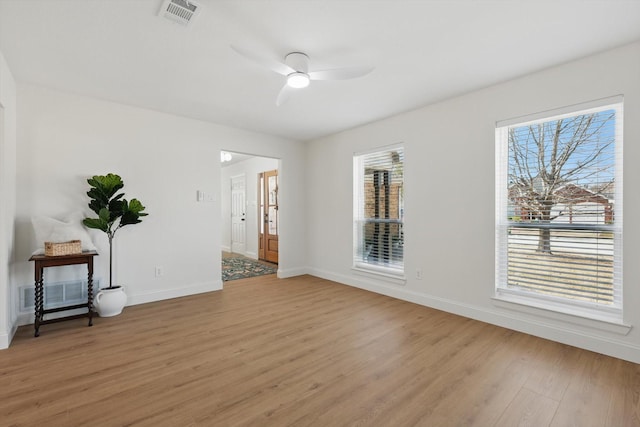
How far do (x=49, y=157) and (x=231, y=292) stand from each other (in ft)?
9.00

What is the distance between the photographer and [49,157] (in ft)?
10.8

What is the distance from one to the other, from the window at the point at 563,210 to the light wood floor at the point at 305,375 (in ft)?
1.81

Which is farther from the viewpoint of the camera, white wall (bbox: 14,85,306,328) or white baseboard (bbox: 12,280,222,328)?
white baseboard (bbox: 12,280,222,328)

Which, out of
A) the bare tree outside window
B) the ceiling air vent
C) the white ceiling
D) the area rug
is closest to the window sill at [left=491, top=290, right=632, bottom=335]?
the bare tree outside window

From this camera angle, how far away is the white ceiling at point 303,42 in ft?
6.57

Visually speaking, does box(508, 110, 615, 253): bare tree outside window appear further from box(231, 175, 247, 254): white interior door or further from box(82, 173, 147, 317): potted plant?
box(231, 175, 247, 254): white interior door

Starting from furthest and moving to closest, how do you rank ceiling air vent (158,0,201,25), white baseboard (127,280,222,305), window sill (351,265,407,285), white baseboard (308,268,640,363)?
window sill (351,265,407,285)
white baseboard (127,280,222,305)
white baseboard (308,268,640,363)
ceiling air vent (158,0,201,25)

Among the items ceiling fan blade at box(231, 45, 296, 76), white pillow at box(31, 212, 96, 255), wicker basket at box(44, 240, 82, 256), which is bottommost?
wicker basket at box(44, 240, 82, 256)

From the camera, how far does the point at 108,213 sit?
3.26 m

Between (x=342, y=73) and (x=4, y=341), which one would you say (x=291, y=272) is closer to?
(x=4, y=341)

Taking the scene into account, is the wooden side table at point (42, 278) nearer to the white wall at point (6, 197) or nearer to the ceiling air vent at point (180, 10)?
the white wall at point (6, 197)

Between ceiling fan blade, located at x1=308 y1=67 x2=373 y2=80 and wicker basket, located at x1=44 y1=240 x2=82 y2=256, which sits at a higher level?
ceiling fan blade, located at x1=308 y1=67 x2=373 y2=80

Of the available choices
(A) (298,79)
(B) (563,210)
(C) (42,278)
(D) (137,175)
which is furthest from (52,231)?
(B) (563,210)

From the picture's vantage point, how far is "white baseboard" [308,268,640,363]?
2.45 meters
